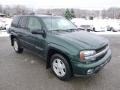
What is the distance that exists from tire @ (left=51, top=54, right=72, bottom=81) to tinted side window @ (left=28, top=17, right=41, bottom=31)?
1.14 meters

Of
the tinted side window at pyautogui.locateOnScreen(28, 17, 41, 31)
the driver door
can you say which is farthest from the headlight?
the tinted side window at pyautogui.locateOnScreen(28, 17, 41, 31)

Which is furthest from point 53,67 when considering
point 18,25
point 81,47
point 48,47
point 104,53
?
point 18,25

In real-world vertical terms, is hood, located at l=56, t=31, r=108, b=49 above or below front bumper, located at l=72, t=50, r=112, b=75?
above

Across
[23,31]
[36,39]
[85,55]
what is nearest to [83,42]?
[85,55]

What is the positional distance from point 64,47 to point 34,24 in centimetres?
168

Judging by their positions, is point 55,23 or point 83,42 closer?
point 83,42

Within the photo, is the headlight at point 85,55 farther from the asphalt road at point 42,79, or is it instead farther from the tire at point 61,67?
the asphalt road at point 42,79

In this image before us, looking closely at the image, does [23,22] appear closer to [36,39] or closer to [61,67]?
[36,39]

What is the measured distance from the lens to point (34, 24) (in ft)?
15.7

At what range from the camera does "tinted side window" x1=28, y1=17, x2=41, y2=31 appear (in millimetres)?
4541

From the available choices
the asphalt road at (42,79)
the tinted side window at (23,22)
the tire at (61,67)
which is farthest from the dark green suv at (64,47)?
the asphalt road at (42,79)

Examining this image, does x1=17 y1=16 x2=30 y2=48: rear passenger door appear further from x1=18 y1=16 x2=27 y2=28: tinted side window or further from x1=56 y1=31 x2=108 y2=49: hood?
x1=56 y1=31 x2=108 y2=49: hood

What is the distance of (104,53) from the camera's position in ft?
12.8

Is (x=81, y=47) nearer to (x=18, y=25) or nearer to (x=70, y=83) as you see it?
(x=70, y=83)
